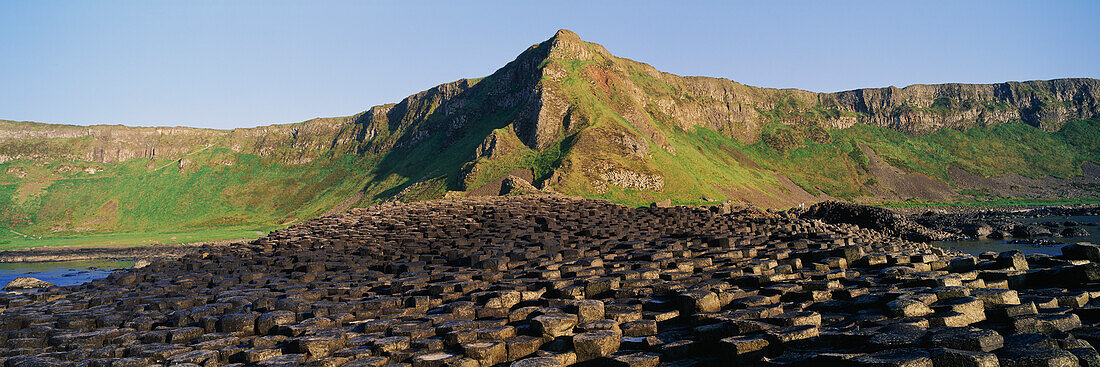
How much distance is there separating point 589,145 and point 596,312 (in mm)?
64016

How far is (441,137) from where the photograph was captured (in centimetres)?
11638

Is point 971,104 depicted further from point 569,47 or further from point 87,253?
point 87,253

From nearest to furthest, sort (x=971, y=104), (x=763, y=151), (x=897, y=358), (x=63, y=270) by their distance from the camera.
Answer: (x=897, y=358) < (x=63, y=270) < (x=763, y=151) < (x=971, y=104)

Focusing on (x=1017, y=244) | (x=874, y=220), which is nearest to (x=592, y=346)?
(x=1017, y=244)

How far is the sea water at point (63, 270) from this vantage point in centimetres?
3992

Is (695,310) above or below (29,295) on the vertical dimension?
above

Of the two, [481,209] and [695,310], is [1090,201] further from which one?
[695,310]

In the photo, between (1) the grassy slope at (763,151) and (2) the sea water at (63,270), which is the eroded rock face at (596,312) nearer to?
(2) the sea water at (63,270)

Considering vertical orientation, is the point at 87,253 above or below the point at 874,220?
below

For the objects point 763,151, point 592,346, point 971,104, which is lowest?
point 592,346

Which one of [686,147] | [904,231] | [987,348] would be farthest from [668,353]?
[686,147]

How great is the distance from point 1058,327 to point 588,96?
269ft

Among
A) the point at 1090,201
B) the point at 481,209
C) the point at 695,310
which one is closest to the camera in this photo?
the point at 695,310

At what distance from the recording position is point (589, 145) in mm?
73000
